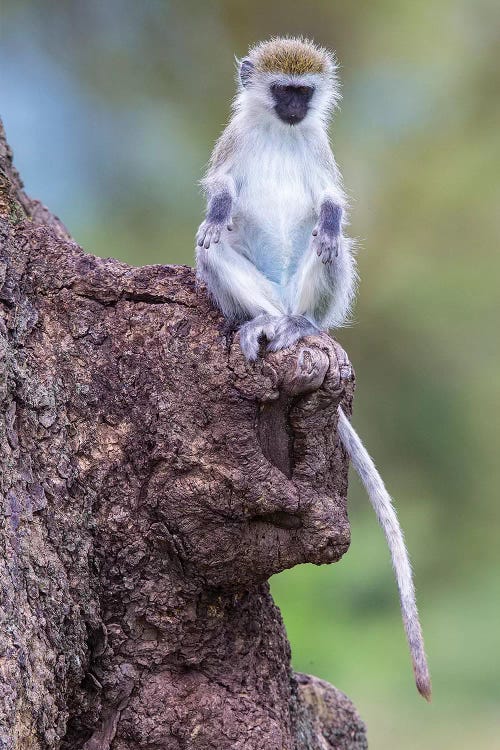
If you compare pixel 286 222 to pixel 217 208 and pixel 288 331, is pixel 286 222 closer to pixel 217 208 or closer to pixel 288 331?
pixel 217 208

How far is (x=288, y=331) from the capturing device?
3.22 meters

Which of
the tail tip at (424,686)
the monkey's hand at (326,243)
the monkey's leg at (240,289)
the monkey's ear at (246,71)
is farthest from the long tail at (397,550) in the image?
the monkey's ear at (246,71)

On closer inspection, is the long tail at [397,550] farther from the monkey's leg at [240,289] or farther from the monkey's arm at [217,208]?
the monkey's arm at [217,208]

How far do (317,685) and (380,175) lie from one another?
6945 mm

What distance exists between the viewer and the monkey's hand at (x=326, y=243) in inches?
144

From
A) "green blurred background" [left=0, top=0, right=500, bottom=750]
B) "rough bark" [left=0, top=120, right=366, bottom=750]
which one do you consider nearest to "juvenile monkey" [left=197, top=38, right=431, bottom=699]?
"rough bark" [left=0, top=120, right=366, bottom=750]

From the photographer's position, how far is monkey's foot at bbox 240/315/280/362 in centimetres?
300

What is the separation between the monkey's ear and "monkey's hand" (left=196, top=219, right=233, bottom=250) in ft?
2.92

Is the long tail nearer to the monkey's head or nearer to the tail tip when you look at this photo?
the tail tip

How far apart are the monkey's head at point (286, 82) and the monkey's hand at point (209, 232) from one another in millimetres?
721

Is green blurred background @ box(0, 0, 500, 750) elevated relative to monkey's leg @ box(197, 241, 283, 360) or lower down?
elevated

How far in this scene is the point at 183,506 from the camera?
120 inches

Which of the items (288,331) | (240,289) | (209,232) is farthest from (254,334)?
(209,232)

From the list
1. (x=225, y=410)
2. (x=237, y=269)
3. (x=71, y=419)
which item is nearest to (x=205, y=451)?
(x=225, y=410)
